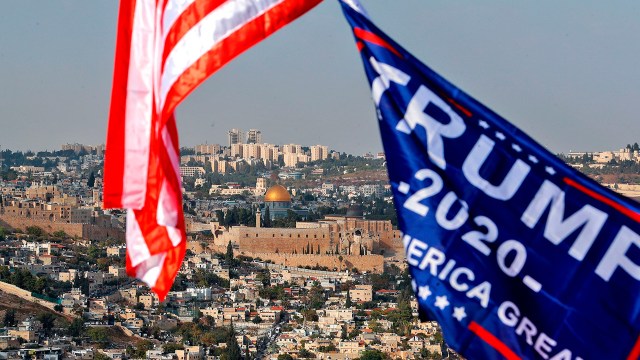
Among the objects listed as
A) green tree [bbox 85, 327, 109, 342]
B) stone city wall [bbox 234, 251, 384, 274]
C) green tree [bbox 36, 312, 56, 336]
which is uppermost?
stone city wall [bbox 234, 251, 384, 274]

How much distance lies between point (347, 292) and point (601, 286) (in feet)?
186

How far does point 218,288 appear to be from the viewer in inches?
2405

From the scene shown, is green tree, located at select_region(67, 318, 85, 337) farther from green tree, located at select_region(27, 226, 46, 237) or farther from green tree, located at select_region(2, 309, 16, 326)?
green tree, located at select_region(27, 226, 46, 237)

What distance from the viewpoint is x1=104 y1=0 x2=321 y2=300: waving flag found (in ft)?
11.9

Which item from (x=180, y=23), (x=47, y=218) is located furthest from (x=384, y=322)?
(x=180, y=23)

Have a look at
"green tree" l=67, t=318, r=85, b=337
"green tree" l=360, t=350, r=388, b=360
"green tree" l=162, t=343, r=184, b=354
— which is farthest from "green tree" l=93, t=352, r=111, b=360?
"green tree" l=360, t=350, r=388, b=360

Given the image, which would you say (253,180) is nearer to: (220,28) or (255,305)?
(255,305)

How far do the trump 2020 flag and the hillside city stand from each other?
4036cm

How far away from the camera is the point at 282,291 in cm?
5972

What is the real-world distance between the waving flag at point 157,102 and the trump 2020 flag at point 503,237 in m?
0.35

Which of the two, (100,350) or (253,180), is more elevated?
(253,180)

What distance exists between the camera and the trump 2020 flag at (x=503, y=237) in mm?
3436

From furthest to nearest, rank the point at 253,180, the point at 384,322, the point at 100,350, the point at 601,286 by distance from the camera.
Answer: the point at 253,180 < the point at 384,322 < the point at 100,350 < the point at 601,286

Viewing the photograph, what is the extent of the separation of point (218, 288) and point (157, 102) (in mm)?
57565
